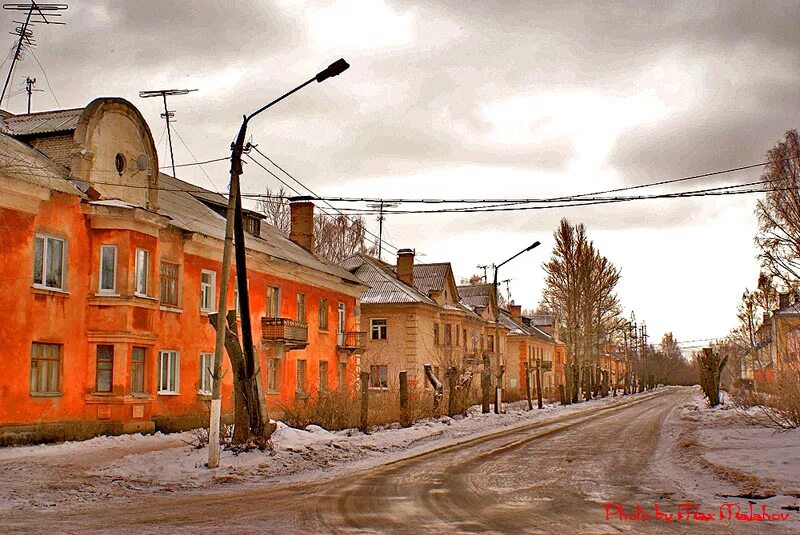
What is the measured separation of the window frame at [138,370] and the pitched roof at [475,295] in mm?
44329

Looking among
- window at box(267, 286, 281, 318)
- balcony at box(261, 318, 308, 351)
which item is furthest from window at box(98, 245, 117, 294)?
window at box(267, 286, 281, 318)

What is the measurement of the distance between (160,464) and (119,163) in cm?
1241

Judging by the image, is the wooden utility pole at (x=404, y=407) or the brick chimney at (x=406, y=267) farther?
the brick chimney at (x=406, y=267)

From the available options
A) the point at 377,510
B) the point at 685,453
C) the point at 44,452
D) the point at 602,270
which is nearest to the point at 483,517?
the point at 377,510

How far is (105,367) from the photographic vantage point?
2348 cm

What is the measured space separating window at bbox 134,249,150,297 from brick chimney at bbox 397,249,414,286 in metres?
30.6

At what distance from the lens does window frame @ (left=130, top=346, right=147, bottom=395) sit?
24.3 m

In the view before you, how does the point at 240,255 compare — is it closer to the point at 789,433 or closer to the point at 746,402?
the point at 789,433

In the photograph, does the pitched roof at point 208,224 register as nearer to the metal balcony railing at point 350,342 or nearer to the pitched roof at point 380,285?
the metal balcony railing at point 350,342

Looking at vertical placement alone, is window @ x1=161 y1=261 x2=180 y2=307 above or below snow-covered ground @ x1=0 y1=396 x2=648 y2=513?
above

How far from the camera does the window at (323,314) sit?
37.3m

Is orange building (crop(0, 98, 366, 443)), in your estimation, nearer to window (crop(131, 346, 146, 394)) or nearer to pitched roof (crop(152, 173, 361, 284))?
window (crop(131, 346, 146, 394))

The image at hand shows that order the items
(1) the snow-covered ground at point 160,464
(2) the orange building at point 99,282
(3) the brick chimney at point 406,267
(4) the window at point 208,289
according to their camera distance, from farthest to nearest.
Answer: (3) the brick chimney at point 406,267 < (4) the window at point 208,289 < (2) the orange building at point 99,282 < (1) the snow-covered ground at point 160,464

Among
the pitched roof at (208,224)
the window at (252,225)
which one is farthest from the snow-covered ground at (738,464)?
the window at (252,225)
